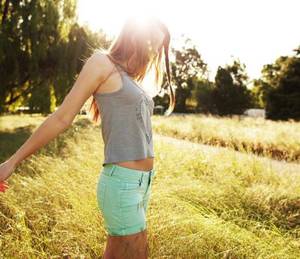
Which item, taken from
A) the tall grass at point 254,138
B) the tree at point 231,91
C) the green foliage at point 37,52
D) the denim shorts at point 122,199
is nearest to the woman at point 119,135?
the denim shorts at point 122,199

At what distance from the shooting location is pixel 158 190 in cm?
433

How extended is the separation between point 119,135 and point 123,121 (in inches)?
2.4

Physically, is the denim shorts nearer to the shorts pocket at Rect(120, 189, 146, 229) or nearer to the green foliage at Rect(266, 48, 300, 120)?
the shorts pocket at Rect(120, 189, 146, 229)

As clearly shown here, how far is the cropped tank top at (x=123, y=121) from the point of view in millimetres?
1972

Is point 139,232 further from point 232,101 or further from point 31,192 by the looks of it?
point 232,101

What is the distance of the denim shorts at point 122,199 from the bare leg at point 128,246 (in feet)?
0.08

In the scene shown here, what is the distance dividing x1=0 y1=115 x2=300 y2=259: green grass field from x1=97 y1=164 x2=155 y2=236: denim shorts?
3.06 feet

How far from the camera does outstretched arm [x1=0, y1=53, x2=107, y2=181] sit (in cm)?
189

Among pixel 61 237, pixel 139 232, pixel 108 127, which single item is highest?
pixel 108 127

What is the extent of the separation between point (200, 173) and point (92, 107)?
3.88 metres

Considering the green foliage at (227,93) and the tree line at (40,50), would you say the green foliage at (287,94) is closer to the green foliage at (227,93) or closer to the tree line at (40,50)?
the green foliage at (227,93)

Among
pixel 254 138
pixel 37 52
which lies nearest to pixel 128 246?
pixel 254 138

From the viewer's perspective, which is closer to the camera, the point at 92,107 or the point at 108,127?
the point at 108,127

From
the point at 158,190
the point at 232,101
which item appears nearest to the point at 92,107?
the point at 158,190
